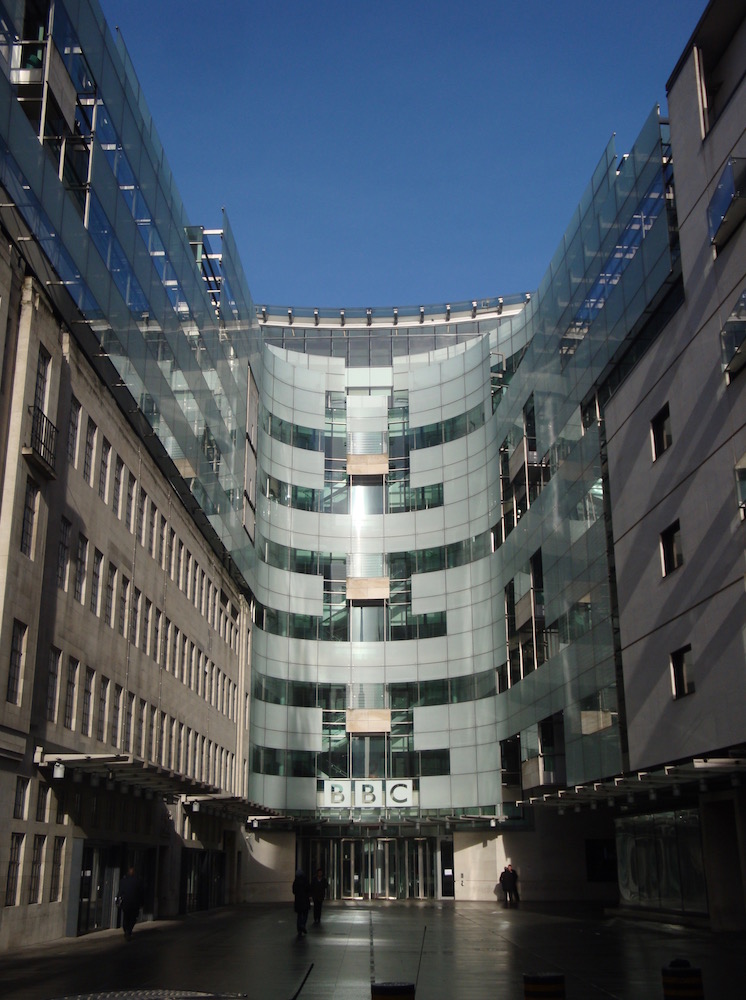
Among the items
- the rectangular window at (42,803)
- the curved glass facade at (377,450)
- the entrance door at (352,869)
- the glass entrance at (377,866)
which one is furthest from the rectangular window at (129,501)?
the entrance door at (352,869)

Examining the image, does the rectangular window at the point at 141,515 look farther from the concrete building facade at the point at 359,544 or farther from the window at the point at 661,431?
the window at the point at 661,431

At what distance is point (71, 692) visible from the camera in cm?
2909

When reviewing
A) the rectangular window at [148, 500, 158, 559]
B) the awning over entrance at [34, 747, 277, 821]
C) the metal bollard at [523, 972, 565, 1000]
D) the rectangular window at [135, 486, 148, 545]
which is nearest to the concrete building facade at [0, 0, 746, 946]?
the awning over entrance at [34, 747, 277, 821]

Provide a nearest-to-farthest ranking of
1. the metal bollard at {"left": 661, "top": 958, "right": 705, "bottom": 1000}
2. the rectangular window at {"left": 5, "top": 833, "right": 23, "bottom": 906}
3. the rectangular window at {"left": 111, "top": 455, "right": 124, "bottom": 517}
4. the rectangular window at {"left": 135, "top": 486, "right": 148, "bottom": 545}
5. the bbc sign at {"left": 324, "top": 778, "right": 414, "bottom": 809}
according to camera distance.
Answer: the metal bollard at {"left": 661, "top": 958, "right": 705, "bottom": 1000} < the rectangular window at {"left": 5, "top": 833, "right": 23, "bottom": 906} < the rectangular window at {"left": 111, "top": 455, "right": 124, "bottom": 517} < the rectangular window at {"left": 135, "top": 486, "right": 148, "bottom": 545} < the bbc sign at {"left": 324, "top": 778, "right": 414, "bottom": 809}

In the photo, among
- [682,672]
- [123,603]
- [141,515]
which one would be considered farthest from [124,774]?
[682,672]

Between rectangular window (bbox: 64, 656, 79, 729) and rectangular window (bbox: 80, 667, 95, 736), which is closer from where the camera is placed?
rectangular window (bbox: 64, 656, 79, 729)

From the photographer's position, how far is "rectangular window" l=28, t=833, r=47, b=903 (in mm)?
25219

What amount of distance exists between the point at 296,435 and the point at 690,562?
36.7m

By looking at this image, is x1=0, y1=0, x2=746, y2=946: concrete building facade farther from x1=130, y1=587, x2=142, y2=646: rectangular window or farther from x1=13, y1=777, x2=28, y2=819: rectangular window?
x1=130, y1=587, x2=142, y2=646: rectangular window

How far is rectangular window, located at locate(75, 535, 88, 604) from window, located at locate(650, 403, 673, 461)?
17.7 metres

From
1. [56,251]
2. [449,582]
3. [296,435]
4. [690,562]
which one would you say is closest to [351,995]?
[690,562]

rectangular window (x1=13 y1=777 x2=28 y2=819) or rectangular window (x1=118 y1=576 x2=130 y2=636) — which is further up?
rectangular window (x1=118 y1=576 x2=130 y2=636)

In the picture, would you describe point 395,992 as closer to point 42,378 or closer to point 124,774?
point 124,774

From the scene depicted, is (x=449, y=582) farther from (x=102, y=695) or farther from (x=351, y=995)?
(x=351, y=995)
